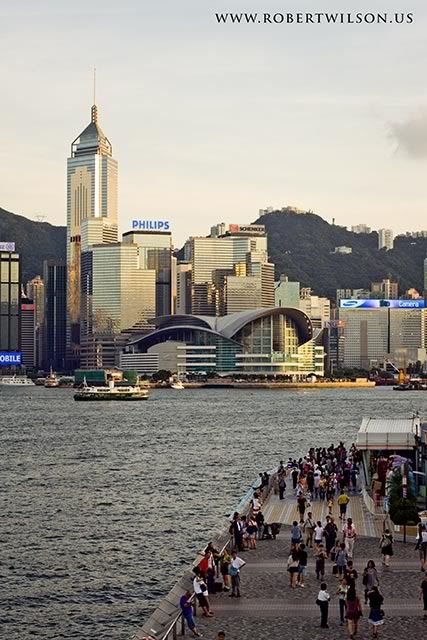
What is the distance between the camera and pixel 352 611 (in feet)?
79.4

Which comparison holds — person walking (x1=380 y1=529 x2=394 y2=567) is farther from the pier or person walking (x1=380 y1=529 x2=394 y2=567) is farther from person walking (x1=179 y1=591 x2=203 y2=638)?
person walking (x1=179 y1=591 x2=203 y2=638)

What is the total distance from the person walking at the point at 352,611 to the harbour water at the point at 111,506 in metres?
7.34

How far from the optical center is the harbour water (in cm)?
3359

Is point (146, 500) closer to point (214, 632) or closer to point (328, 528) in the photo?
point (328, 528)

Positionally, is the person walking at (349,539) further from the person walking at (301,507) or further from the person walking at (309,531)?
the person walking at (301,507)

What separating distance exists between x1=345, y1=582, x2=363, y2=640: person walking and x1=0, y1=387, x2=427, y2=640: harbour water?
24.1 ft

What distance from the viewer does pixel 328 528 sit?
107 feet

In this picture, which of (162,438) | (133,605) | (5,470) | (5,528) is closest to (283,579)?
(133,605)

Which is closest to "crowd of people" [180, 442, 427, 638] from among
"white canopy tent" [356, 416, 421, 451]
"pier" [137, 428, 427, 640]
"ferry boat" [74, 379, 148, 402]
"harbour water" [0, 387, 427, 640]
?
"pier" [137, 428, 427, 640]

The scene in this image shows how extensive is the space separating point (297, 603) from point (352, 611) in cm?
355

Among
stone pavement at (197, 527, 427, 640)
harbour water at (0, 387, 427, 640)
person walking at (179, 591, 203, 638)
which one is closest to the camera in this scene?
person walking at (179, 591, 203, 638)

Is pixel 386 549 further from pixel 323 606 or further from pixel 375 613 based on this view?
pixel 375 613

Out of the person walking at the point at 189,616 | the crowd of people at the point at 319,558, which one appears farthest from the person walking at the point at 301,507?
the person walking at the point at 189,616

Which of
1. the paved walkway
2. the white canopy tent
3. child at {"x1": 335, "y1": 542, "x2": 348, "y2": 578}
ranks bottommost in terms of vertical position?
the paved walkway
